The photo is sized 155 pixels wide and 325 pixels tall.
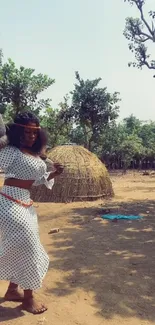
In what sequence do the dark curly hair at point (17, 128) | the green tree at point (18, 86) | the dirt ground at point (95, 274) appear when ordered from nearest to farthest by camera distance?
the dark curly hair at point (17, 128) → the dirt ground at point (95, 274) → the green tree at point (18, 86)

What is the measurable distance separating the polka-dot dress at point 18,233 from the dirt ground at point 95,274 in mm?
361

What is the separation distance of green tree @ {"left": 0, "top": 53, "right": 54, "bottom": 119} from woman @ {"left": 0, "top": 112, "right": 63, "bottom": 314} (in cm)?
1285

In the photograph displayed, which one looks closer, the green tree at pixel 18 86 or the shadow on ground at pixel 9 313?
the shadow on ground at pixel 9 313

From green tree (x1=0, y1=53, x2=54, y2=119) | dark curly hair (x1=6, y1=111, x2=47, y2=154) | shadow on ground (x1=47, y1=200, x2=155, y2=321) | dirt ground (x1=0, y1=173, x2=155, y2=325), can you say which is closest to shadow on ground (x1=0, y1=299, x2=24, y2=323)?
dirt ground (x1=0, y1=173, x2=155, y2=325)

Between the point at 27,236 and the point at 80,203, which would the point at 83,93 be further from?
the point at 27,236

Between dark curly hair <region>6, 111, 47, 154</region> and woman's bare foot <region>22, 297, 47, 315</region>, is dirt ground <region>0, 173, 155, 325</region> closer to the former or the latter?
woman's bare foot <region>22, 297, 47, 315</region>

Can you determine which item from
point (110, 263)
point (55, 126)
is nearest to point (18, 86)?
point (55, 126)

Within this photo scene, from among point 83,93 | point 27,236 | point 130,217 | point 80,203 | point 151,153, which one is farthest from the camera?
point 151,153

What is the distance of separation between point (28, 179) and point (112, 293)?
5.10 feet

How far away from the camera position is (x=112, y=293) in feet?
11.9

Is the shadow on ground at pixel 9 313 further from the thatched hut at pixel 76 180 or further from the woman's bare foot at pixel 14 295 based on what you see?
the thatched hut at pixel 76 180

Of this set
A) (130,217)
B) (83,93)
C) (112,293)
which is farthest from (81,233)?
(83,93)

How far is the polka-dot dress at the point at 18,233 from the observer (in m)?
2.85

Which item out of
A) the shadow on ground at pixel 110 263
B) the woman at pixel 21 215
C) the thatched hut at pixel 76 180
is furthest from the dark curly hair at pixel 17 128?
the thatched hut at pixel 76 180
